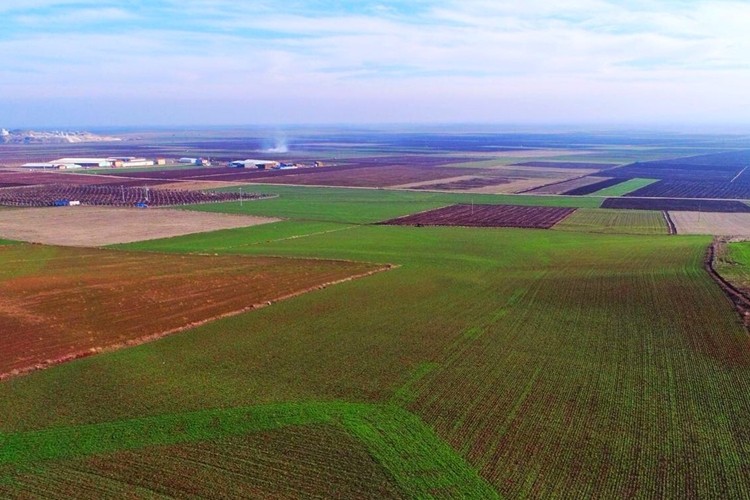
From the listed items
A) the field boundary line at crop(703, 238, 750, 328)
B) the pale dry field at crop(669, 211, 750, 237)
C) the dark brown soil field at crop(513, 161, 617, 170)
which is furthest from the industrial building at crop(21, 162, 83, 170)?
the field boundary line at crop(703, 238, 750, 328)

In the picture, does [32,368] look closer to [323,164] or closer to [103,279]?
[103,279]

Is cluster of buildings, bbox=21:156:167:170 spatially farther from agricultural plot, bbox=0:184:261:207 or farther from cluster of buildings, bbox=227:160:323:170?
agricultural plot, bbox=0:184:261:207

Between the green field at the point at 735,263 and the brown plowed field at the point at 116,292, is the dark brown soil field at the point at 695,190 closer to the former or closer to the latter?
the green field at the point at 735,263

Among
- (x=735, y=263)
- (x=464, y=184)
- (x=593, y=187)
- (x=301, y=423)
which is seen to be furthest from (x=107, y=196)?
(x=301, y=423)

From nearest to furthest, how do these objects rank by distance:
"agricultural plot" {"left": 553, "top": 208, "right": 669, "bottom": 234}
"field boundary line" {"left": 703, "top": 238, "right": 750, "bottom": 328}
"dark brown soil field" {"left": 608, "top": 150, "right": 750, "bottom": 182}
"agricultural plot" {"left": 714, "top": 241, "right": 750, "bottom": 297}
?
"field boundary line" {"left": 703, "top": 238, "right": 750, "bottom": 328} → "agricultural plot" {"left": 714, "top": 241, "right": 750, "bottom": 297} → "agricultural plot" {"left": 553, "top": 208, "right": 669, "bottom": 234} → "dark brown soil field" {"left": 608, "top": 150, "right": 750, "bottom": 182}

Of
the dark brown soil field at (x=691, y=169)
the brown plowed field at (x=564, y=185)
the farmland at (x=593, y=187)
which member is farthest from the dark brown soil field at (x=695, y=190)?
the brown plowed field at (x=564, y=185)

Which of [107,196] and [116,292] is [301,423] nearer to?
[116,292]
